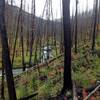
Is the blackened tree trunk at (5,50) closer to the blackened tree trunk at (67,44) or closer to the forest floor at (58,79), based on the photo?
the forest floor at (58,79)

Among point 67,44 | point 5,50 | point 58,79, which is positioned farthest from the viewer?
point 58,79

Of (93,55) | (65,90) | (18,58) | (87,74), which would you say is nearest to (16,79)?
(93,55)

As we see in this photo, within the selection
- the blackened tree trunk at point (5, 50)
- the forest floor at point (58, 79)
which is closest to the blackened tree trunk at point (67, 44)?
the forest floor at point (58, 79)

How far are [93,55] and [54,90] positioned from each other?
7.32 m

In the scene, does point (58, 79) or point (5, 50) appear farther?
point (58, 79)

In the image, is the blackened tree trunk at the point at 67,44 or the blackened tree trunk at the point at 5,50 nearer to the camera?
the blackened tree trunk at the point at 5,50

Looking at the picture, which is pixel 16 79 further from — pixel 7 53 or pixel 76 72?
pixel 7 53

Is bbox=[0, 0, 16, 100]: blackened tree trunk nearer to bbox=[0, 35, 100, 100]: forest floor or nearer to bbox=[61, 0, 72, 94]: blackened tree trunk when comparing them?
bbox=[0, 35, 100, 100]: forest floor

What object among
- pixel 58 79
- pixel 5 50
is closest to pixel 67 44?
pixel 5 50

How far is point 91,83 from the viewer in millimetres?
11789

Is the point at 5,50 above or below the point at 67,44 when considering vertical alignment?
below

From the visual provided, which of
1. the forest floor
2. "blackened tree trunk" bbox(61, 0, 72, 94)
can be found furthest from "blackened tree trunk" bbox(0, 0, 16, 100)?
"blackened tree trunk" bbox(61, 0, 72, 94)

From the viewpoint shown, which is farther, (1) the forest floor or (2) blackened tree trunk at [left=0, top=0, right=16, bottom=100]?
(1) the forest floor

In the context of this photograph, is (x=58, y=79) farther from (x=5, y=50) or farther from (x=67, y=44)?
(x=5, y=50)
